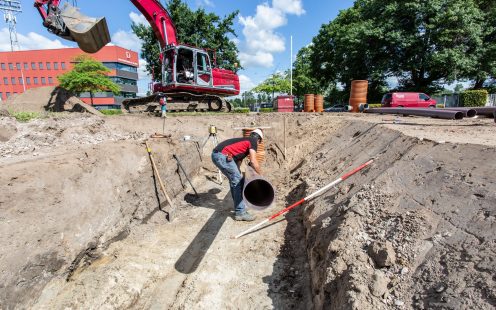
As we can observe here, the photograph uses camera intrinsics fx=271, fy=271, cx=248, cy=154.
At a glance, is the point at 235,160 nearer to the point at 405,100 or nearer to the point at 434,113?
the point at 434,113

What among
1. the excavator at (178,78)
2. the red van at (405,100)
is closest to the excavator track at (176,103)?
the excavator at (178,78)

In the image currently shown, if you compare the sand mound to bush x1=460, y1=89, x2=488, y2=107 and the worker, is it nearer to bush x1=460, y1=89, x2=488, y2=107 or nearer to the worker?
the worker

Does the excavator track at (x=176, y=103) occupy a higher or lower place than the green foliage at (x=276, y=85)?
lower

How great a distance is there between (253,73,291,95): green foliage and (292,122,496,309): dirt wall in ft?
115

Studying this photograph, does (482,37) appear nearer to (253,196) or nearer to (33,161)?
(253,196)

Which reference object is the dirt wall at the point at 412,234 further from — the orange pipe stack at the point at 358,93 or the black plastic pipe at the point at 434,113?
the orange pipe stack at the point at 358,93

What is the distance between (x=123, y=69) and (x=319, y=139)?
5427 cm

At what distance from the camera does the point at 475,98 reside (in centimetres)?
1970

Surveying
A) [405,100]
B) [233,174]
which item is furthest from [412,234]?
[405,100]

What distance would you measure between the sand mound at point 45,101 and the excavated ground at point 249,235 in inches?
177

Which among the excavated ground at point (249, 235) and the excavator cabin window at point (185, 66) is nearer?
the excavated ground at point (249, 235)

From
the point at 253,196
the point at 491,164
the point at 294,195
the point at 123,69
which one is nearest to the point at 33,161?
the point at 253,196

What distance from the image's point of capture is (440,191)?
295 cm

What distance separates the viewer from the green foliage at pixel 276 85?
126 ft
